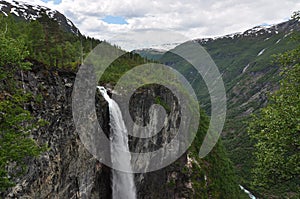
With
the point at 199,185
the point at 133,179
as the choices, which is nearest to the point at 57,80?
the point at 133,179

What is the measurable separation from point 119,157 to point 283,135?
2699 centimetres

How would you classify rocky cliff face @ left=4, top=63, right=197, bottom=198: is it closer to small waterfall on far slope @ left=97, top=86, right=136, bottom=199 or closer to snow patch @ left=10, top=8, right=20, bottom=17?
small waterfall on far slope @ left=97, top=86, right=136, bottom=199

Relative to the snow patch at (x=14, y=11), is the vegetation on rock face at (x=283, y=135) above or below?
below

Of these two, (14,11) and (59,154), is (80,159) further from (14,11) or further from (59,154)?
(14,11)

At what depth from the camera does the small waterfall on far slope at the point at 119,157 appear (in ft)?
122

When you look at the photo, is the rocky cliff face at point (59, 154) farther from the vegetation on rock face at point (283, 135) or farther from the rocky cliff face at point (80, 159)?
the vegetation on rock face at point (283, 135)

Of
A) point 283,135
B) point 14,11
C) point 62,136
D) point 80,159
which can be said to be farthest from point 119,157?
point 14,11

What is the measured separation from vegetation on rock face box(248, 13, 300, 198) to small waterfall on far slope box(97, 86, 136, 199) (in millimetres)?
24121

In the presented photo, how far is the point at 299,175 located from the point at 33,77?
70.2ft

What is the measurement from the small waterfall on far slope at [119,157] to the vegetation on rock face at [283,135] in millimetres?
24121

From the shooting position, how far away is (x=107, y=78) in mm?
51938

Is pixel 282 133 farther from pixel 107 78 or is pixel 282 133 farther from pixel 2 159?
pixel 107 78

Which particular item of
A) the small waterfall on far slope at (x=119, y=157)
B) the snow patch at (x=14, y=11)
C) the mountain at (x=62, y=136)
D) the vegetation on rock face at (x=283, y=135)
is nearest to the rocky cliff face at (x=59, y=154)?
the mountain at (x=62, y=136)

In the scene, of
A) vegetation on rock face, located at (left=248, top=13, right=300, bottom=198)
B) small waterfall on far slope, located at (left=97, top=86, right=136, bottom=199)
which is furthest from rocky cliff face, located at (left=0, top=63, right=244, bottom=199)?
vegetation on rock face, located at (left=248, top=13, right=300, bottom=198)
